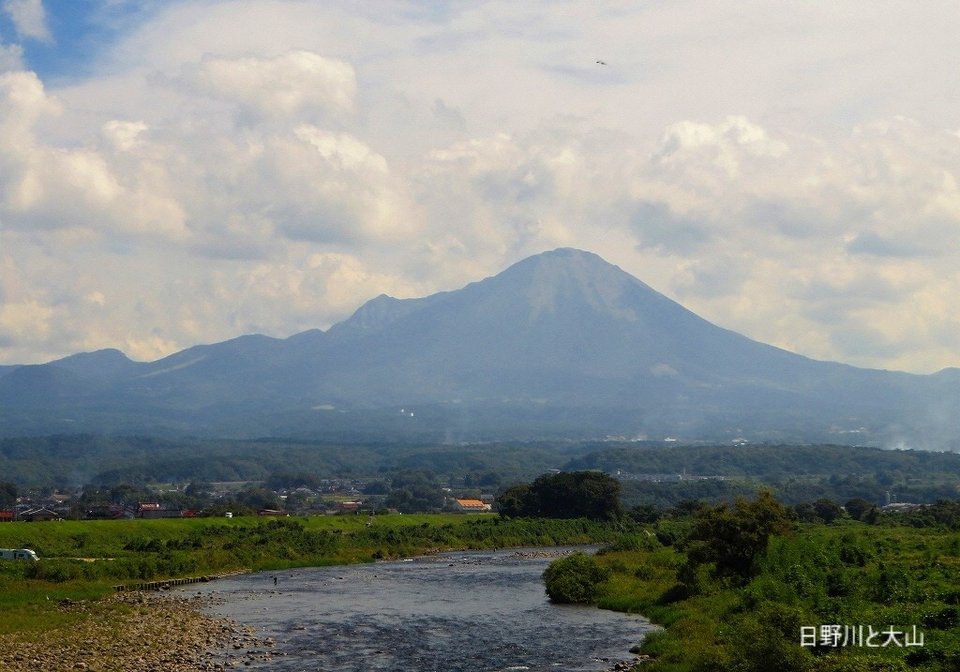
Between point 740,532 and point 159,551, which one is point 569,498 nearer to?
point 159,551

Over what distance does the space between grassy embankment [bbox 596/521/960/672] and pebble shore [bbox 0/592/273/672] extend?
1408 centimetres

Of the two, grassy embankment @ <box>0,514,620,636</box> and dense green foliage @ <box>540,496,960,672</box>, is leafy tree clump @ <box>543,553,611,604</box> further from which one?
grassy embankment @ <box>0,514,620,636</box>

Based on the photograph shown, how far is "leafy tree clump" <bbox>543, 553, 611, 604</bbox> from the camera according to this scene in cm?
5359

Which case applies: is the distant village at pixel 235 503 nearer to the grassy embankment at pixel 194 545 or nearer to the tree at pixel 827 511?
the grassy embankment at pixel 194 545

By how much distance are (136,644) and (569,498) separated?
2925 inches

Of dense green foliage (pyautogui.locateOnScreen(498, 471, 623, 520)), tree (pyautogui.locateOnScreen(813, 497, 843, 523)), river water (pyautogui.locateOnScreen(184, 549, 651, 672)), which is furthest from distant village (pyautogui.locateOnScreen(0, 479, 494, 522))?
tree (pyautogui.locateOnScreen(813, 497, 843, 523))

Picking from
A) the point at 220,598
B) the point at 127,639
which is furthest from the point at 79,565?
the point at 127,639

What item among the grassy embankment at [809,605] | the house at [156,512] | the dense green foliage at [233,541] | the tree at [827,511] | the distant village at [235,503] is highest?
the grassy embankment at [809,605]

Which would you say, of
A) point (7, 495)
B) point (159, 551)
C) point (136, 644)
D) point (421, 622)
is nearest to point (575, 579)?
point (421, 622)

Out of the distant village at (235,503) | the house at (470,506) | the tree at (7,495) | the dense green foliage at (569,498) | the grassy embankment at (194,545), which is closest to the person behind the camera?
the grassy embankment at (194,545)

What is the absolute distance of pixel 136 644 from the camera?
128 feet

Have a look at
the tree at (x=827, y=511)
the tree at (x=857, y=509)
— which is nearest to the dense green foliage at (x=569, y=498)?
the tree at (x=827, y=511)

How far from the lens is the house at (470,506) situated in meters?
145

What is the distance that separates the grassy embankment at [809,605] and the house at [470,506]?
9019cm
